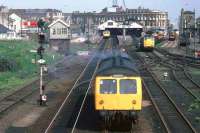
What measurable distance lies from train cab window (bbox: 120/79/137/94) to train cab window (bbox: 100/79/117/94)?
306 mm

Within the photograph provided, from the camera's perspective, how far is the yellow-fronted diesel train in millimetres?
22031

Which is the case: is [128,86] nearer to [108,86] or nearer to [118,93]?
[118,93]

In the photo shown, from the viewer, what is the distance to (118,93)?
2222cm

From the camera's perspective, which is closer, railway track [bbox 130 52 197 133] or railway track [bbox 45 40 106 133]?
railway track [bbox 45 40 106 133]

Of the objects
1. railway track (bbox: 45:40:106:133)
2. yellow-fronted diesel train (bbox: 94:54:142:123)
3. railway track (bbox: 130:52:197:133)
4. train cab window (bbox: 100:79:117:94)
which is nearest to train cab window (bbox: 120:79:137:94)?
yellow-fronted diesel train (bbox: 94:54:142:123)

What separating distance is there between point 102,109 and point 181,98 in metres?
12.7

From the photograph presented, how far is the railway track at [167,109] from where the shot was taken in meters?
23.6

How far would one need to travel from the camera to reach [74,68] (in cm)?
5656

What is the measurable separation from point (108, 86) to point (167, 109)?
300 inches

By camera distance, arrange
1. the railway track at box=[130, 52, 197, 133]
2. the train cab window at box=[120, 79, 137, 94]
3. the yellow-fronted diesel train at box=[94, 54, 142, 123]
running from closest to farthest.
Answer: the yellow-fronted diesel train at box=[94, 54, 142, 123]
the train cab window at box=[120, 79, 137, 94]
the railway track at box=[130, 52, 197, 133]

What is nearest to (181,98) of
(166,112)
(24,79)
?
(166,112)

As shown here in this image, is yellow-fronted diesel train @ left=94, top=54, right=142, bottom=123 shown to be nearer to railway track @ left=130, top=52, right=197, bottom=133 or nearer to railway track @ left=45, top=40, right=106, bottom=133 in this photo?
railway track @ left=45, top=40, right=106, bottom=133

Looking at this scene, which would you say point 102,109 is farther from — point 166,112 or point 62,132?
point 166,112

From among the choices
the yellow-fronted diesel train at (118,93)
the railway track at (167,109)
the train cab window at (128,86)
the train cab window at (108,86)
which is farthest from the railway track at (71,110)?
the railway track at (167,109)
